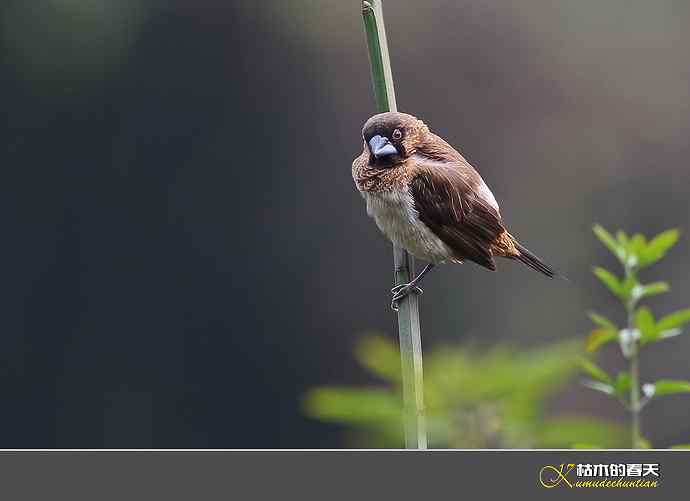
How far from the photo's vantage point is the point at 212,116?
Answer: 671 cm

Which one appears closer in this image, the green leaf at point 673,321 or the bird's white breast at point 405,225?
the green leaf at point 673,321

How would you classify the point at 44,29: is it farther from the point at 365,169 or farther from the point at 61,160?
the point at 365,169

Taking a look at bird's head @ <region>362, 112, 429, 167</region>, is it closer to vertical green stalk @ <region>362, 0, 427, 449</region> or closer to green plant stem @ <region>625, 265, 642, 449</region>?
vertical green stalk @ <region>362, 0, 427, 449</region>

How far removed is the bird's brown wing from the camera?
1.41 metres

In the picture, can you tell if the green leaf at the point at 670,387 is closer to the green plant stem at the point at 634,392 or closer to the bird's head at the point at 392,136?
the green plant stem at the point at 634,392

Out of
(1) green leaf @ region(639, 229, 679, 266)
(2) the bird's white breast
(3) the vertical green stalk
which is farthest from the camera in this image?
(2) the bird's white breast

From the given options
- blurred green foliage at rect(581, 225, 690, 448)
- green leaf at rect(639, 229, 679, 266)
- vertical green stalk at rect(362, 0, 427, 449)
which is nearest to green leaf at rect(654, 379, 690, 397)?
blurred green foliage at rect(581, 225, 690, 448)

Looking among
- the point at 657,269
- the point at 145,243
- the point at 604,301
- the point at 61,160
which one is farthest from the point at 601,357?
the point at 61,160

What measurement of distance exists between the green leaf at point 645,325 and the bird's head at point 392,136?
0.32 meters

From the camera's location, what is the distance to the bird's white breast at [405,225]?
4.54 feet

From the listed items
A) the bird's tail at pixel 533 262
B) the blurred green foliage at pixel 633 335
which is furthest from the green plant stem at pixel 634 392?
the bird's tail at pixel 533 262

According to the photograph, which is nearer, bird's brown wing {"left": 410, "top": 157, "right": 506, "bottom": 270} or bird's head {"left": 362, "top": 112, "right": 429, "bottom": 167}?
bird's head {"left": 362, "top": 112, "right": 429, "bottom": 167}

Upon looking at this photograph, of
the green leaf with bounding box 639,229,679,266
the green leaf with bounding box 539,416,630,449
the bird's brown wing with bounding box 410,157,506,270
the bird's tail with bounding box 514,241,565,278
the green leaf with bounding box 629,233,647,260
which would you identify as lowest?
the green leaf with bounding box 539,416,630,449

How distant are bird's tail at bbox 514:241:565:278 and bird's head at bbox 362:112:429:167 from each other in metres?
0.24
